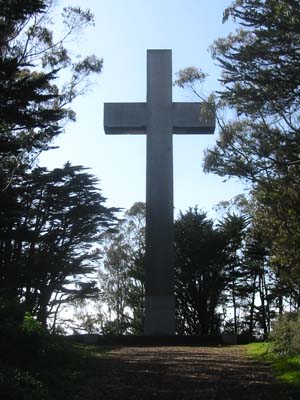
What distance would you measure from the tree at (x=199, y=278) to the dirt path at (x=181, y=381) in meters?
29.1

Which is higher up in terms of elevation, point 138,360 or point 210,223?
point 210,223

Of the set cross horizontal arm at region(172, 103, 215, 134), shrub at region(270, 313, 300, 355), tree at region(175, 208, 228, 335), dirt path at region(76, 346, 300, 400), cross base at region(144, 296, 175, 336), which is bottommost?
dirt path at region(76, 346, 300, 400)

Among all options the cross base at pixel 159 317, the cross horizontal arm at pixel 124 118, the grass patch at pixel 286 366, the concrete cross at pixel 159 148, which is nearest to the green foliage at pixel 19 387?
the grass patch at pixel 286 366

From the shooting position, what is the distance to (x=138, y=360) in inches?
579

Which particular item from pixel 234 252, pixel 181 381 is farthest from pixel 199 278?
pixel 181 381

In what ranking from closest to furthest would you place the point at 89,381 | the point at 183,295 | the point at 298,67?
the point at 89,381, the point at 298,67, the point at 183,295

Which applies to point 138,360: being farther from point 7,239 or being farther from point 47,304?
point 47,304

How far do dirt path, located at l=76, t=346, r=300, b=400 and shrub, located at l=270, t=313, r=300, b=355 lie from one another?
37.5 inches

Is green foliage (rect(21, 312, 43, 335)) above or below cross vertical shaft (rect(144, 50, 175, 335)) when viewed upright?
Result: below

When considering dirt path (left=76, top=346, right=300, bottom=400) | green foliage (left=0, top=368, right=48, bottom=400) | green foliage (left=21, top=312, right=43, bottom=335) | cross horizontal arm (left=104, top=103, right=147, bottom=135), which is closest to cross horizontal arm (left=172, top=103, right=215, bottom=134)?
cross horizontal arm (left=104, top=103, right=147, bottom=135)

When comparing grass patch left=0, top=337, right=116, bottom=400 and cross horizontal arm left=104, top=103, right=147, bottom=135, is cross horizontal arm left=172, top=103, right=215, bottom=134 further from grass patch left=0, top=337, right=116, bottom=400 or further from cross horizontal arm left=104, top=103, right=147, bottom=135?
grass patch left=0, top=337, right=116, bottom=400

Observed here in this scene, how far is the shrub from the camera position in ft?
46.4

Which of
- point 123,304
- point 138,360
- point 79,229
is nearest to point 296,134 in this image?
point 138,360

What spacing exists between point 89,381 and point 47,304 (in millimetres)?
22480
